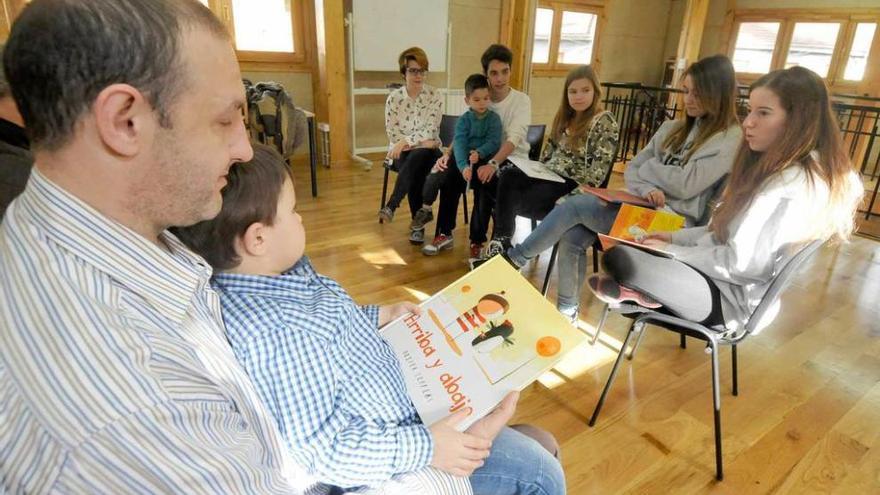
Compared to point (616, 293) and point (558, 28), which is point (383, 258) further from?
point (558, 28)

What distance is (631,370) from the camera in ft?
6.33

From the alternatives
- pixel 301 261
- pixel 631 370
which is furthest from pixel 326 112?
pixel 301 261

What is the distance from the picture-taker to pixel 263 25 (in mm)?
4629

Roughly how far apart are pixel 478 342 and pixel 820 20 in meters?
8.36

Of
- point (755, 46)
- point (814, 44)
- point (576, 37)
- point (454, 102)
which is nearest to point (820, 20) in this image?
point (814, 44)

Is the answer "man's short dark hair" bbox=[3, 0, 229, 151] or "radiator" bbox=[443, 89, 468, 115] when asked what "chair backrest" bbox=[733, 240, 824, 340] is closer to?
"man's short dark hair" bbox=[3, 0, 229, 151]

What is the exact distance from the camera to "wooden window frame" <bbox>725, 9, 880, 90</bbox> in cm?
639

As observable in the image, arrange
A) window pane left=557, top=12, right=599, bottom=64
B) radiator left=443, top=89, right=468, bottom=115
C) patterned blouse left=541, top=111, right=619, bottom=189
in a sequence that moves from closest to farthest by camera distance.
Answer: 1. patterned blouse left=541, top=111, right=619, bottom=189
2. radiator left=443, top=89, right=468, bottom=115
3. window pane left=557, top=12, right=599, bottom=64

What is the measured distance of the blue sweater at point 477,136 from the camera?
3.01m

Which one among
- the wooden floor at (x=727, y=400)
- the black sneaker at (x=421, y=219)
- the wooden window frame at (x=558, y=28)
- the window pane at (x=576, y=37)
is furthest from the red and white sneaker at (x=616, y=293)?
the window pane at (x=576, y=37)

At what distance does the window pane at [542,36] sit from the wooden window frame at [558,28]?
42mm

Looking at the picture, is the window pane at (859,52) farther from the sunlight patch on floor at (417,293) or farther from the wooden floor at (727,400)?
the sunlight patch on floor at (417,293)

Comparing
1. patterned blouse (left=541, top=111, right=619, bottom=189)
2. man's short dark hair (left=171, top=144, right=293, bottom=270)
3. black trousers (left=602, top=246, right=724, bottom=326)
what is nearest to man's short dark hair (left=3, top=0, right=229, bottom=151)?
man's short dark hair (left=171, top=144, right=293, bottom=270)

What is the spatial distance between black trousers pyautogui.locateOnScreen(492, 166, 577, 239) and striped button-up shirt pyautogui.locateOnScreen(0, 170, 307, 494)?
7.04 feet
